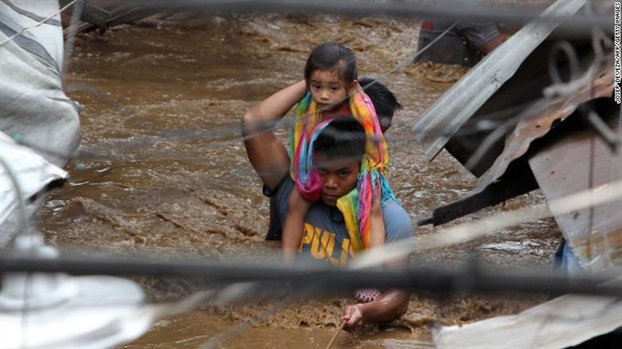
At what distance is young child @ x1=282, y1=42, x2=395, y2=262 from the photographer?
4582mm

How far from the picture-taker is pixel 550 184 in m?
4.39

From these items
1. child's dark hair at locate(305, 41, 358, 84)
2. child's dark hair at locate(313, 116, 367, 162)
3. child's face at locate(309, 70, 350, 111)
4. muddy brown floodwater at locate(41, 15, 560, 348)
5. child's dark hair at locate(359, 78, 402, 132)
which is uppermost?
A: child's dark hair at locate(305, 41, 358, 84)

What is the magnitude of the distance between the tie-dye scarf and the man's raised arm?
19 centimetres

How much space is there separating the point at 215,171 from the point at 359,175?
195cm

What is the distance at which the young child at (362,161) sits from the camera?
458cm

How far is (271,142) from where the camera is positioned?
498cm

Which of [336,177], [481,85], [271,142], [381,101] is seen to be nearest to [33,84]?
[271,142]

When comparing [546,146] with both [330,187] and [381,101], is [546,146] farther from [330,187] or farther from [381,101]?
[330,187]

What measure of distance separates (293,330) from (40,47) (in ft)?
5.66

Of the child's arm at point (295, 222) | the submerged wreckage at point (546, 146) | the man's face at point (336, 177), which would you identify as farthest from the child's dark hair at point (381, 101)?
the child's arm at point (295, 222)

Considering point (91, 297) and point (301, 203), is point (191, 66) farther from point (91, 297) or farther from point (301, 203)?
point (91, 297)

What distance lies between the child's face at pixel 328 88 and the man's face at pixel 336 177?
22 cm

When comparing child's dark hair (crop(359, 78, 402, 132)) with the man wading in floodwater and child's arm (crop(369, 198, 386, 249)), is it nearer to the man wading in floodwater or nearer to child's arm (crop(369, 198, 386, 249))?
the man wading in floodwater

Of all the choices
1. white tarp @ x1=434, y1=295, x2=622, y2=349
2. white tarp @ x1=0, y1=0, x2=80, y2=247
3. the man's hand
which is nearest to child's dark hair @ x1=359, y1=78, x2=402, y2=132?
the man's hand
